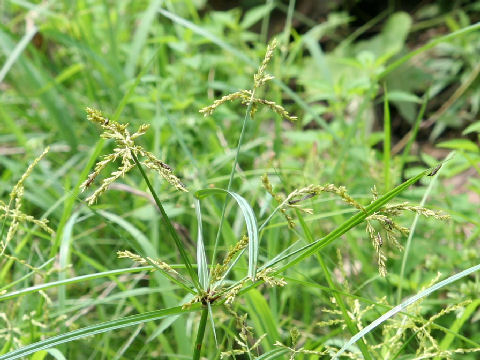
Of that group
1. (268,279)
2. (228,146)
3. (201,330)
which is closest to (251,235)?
(268,279)

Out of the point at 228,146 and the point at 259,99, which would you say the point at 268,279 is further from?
the point at 228,146

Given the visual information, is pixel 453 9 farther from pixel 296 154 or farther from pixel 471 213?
pixel 471 213

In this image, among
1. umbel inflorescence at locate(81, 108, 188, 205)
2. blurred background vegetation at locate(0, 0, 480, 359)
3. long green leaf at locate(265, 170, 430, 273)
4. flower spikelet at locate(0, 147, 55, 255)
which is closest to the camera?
umbel inflorescence at locate(81, 108, 188, 205)

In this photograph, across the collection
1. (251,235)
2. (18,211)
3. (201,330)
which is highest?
(18,211)

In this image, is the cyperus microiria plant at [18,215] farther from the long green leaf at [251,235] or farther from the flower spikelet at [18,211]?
the long green leaf at [251,235]

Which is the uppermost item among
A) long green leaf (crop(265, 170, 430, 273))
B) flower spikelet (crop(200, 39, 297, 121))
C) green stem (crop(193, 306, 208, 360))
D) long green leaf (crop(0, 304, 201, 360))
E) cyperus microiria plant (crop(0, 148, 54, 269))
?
flower spikelet (crop(200, 39, 297, 121))

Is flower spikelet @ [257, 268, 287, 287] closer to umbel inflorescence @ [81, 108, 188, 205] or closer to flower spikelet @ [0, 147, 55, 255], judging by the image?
umbel inflorescence @ [81, 108, 188, 205]

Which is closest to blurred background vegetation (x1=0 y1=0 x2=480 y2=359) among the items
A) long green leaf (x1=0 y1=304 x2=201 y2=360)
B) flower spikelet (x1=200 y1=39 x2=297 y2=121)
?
long green leaf (x1=0 y1=304 x2=201 y2=360)

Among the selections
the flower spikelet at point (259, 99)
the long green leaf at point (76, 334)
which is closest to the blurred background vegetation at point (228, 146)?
the long green leaf at point (76, 334)

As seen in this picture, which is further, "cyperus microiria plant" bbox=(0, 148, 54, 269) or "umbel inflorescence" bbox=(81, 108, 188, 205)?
"cyperus microiria plant" bbox=(0, 148, 54, 269)
